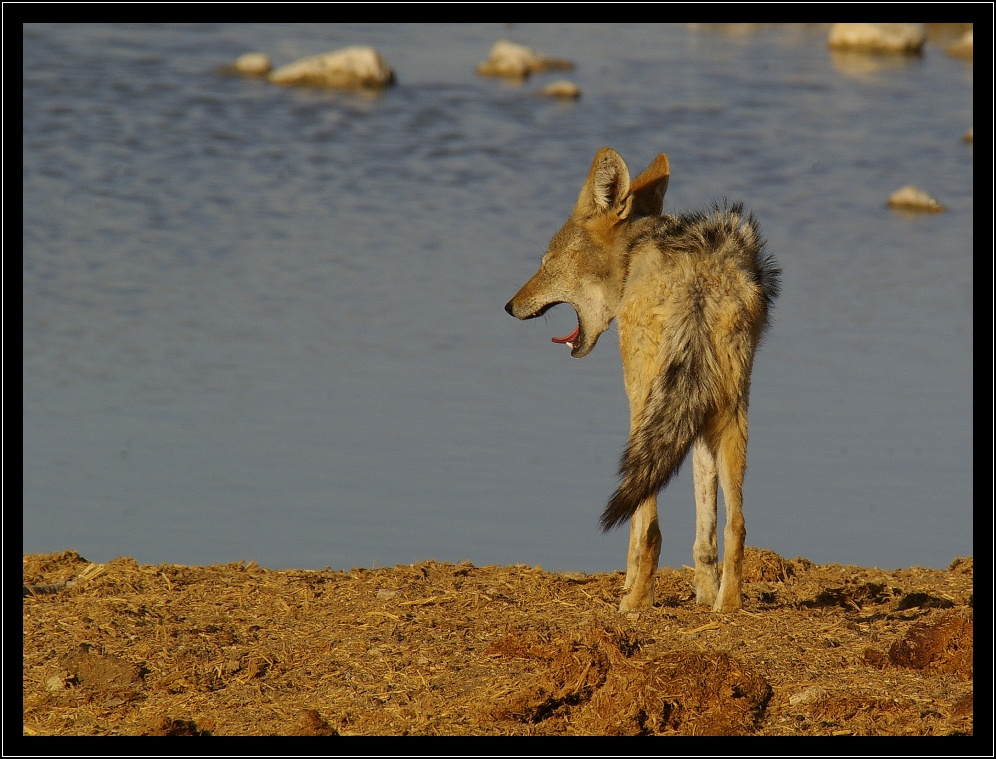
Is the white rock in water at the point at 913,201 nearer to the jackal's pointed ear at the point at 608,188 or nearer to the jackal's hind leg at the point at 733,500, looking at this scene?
the jackal's pointed ear at the point at 608,188

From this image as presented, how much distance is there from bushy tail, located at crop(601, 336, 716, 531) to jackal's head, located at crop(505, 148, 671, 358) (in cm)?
105

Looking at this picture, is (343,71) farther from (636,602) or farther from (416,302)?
(636,602)

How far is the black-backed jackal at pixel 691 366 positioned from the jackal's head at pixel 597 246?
4 centimetres

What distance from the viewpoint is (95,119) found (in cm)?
1902

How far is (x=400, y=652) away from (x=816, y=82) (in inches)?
805

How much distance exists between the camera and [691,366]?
20.6 ft

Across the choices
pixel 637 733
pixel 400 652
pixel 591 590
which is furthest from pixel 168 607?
pixel 637 733

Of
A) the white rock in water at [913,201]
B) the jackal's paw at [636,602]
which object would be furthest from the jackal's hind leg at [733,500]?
the white rock in water at [913,201]

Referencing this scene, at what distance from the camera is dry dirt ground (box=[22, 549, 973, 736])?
202 inches

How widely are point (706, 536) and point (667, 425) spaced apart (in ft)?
2.81

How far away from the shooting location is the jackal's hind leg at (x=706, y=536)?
673 cm

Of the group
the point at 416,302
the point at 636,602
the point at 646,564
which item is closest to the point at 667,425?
the point at 646,564

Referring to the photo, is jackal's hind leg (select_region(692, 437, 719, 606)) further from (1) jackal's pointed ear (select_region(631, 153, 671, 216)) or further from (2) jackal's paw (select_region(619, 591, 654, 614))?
(1) jackal's pointed ear (select_region(631, 153, 671, 216))
